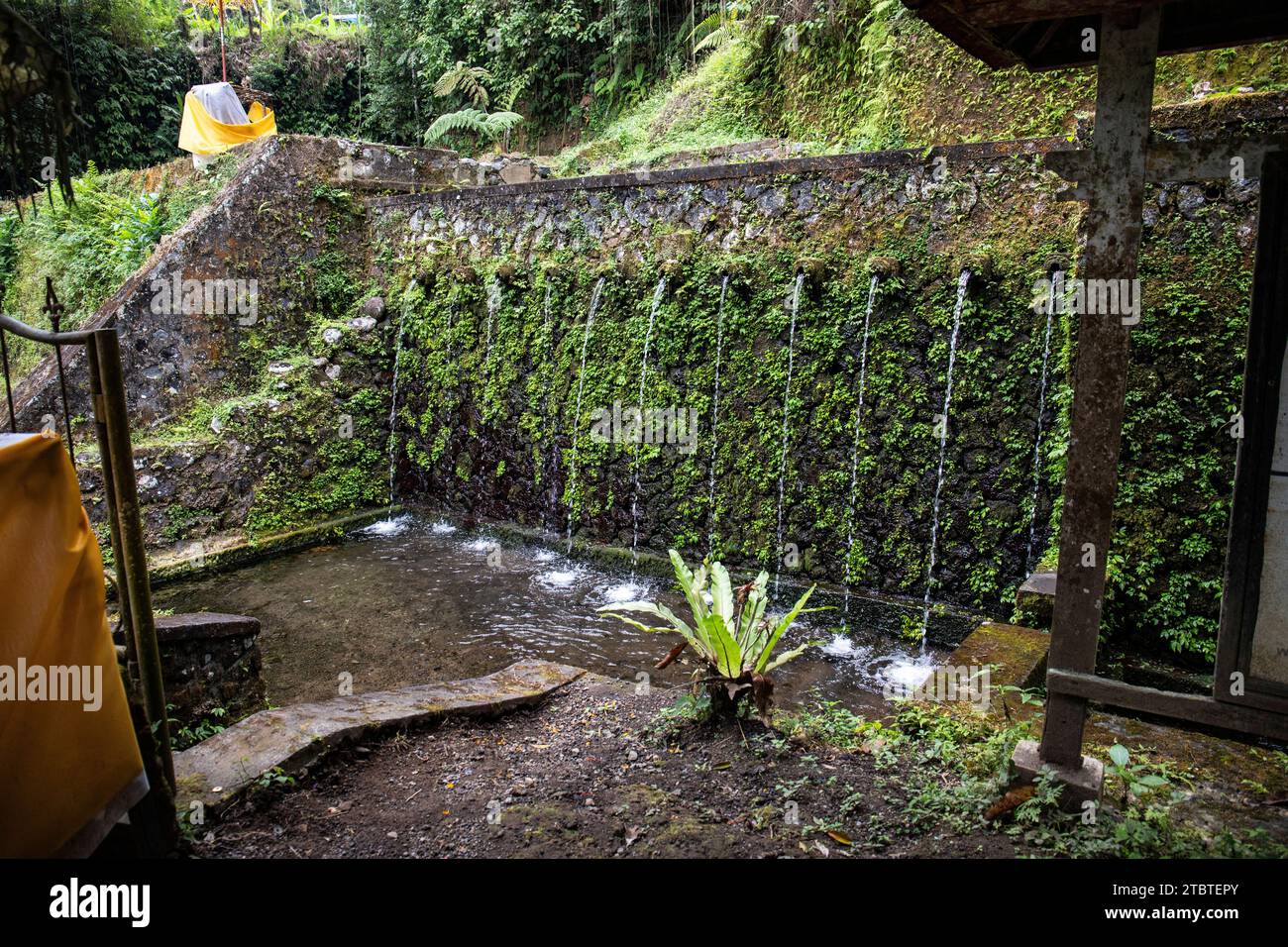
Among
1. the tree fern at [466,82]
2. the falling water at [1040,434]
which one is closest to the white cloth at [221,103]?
the tree fern at [466,82]

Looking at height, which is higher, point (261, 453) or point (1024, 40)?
point (1024, 40)

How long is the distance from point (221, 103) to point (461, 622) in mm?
11680

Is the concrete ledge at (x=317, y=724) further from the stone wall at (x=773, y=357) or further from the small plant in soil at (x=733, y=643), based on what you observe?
the stone wall at (x=773, y=357)

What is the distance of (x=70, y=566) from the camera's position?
229cm

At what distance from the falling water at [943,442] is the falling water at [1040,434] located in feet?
1.85

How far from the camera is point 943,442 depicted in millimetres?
5691

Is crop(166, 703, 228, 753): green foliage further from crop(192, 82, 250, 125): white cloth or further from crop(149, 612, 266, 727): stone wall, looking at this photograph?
crop(192, 82, 250, 125): white cloth

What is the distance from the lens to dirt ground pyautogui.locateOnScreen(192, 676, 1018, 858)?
285 cm

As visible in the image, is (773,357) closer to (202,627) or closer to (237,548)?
(202,627)

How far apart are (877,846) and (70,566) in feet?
9.28

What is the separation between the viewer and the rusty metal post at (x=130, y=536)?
2711mm

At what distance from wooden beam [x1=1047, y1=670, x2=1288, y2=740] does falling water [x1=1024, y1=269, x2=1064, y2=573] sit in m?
2.54
